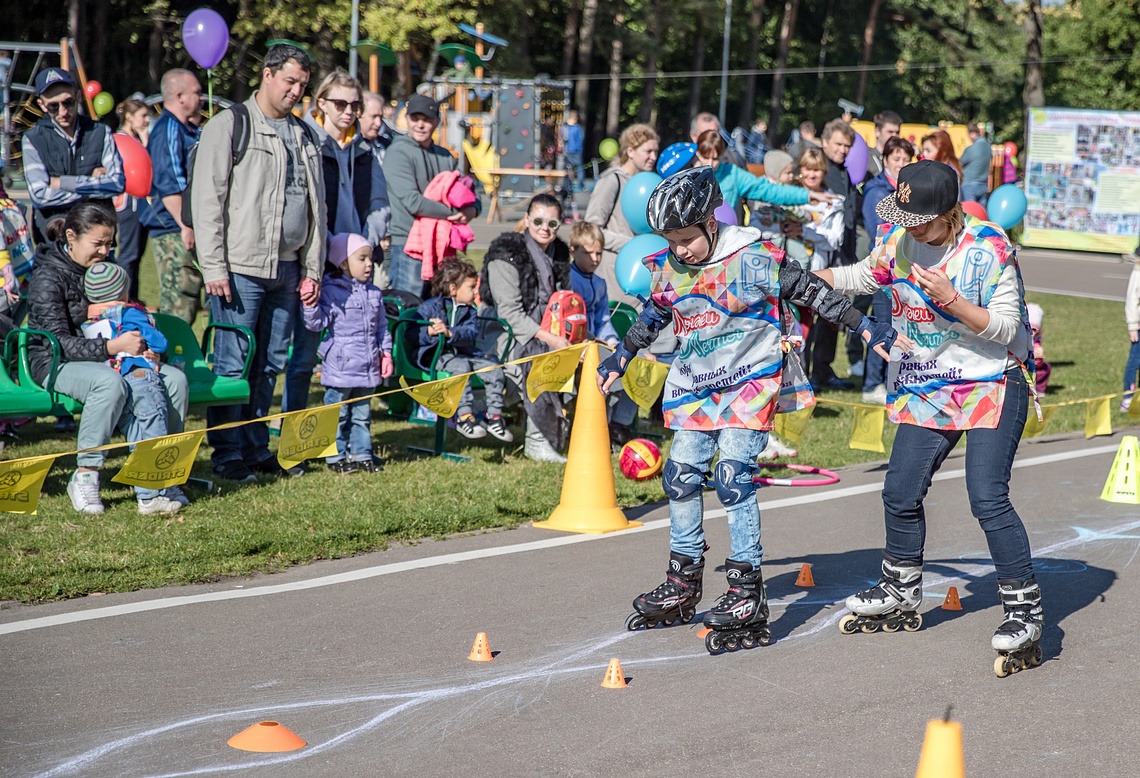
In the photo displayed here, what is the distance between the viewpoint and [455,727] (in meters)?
4.43

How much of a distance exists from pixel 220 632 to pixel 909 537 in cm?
290

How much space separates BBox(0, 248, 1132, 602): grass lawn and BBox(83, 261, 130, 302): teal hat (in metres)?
1.12

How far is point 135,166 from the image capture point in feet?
33.8

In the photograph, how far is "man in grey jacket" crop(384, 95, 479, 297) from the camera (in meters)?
10.2

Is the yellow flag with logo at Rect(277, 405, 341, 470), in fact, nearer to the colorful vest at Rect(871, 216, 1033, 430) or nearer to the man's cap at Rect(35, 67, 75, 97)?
the colorful vest at Rect(871, 216, 1033, 430)

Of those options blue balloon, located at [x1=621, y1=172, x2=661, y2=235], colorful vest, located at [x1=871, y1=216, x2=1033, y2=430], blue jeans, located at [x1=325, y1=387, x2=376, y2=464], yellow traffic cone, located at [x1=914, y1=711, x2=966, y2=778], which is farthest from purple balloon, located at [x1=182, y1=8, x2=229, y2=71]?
yellow traffic cone, located at [x1=914, y1=711, x2=966, y2=778]

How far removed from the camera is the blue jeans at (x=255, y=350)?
7902 millimetres

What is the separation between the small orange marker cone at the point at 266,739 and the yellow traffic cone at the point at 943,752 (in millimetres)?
2077

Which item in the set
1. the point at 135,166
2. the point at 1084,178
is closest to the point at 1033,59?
the point at 1084,178

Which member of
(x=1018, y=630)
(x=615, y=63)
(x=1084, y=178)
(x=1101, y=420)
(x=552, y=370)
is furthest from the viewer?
(x=615, y=63)

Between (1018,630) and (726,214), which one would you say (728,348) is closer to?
(1018,630)

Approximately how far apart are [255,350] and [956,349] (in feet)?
14.9

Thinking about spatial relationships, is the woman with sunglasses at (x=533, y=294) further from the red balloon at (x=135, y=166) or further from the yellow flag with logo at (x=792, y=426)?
the red balloon at (x=135, y=166)

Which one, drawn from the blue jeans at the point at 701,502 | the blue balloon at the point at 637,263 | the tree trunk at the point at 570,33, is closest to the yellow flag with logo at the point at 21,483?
the blue jeans at the point at 701,502
